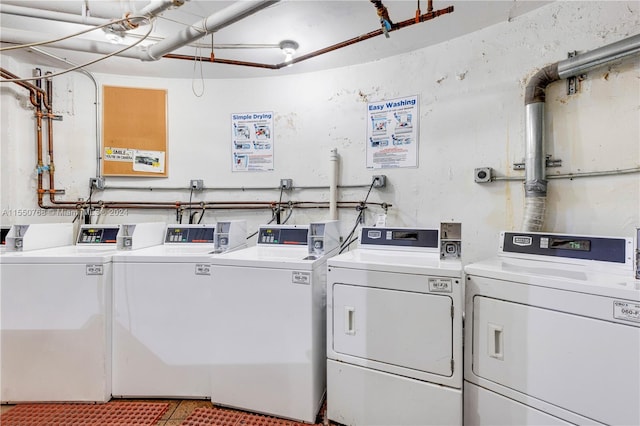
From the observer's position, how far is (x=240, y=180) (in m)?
2.73

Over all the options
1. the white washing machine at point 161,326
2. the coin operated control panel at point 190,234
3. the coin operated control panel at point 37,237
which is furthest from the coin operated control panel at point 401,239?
the coin operated control panel at point 37,237

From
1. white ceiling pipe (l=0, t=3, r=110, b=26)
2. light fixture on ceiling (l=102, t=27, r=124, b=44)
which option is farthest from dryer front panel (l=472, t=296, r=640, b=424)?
white ceiling pipe (l=0, t=3, r=110, b=26)

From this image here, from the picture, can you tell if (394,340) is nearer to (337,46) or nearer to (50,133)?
(337,46)

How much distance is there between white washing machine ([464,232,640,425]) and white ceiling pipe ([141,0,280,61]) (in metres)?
1.82

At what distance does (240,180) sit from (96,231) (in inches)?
47.5

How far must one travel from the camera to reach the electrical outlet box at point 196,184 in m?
2.70

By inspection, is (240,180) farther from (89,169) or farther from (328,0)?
(328,0)

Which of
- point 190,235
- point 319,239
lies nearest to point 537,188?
point 319,239

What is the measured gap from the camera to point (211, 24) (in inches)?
66.8

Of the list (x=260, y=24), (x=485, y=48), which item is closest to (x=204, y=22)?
(x=260, y=24)

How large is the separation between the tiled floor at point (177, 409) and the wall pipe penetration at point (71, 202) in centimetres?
153

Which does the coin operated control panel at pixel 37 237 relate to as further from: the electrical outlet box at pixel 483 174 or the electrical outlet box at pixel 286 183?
the electrical outlet box at pixel 483 174

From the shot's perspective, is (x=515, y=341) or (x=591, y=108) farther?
(x=591, y=108)

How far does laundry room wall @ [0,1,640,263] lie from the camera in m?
1.72
